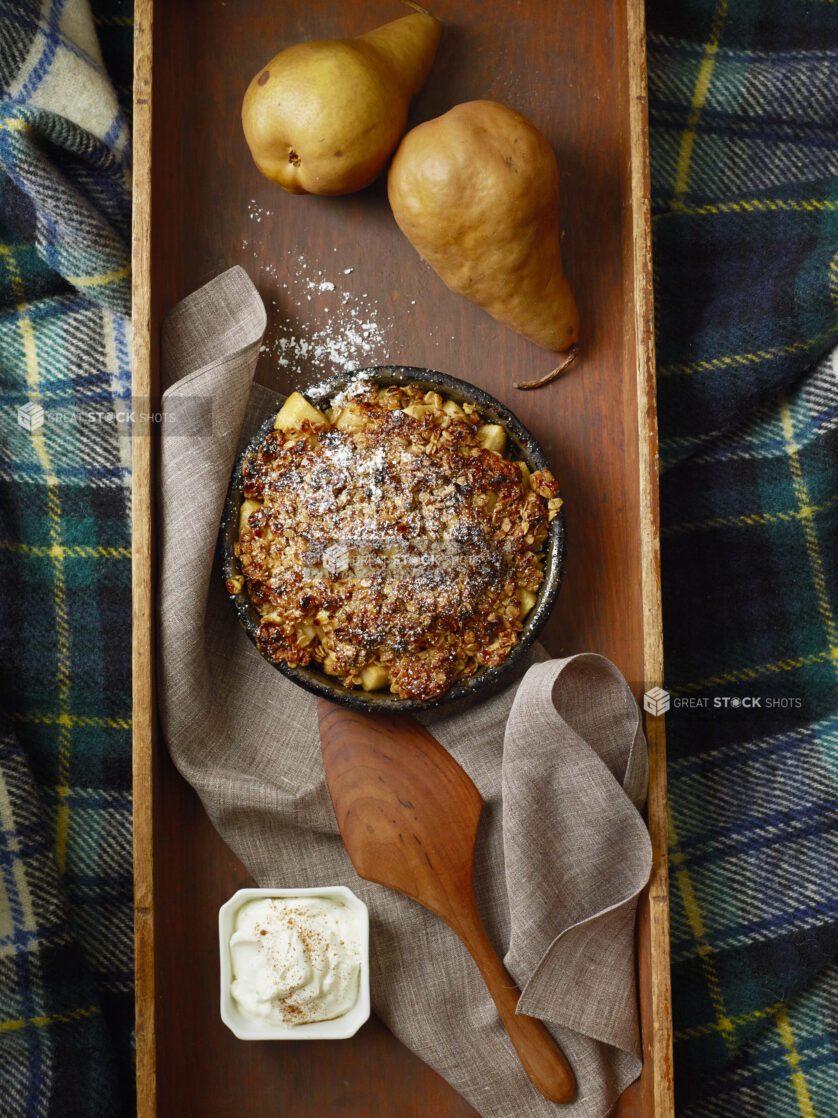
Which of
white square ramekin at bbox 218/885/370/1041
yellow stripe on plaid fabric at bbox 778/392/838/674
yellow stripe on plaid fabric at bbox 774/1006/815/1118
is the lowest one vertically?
yellow stripe on plaid fabric at bbox 774/1006/815/1118

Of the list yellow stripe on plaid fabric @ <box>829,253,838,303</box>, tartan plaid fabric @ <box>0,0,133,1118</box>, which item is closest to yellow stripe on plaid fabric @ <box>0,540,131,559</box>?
tartan plaid fabric @ <box>0,0,133,1118</box>

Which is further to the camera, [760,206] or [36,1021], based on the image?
[760,206]

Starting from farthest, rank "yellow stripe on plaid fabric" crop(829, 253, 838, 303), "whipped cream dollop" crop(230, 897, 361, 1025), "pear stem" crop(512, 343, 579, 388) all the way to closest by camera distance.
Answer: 1. "yellow stripe on plaid fabric" crop(829, 253, 838, 303)
2. "pear stem" crop(512, 343, 579, 388)
3. "whipped cream dollop" crop(230, 897, 361, 1025)

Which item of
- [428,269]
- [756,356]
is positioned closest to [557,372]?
[428,269]

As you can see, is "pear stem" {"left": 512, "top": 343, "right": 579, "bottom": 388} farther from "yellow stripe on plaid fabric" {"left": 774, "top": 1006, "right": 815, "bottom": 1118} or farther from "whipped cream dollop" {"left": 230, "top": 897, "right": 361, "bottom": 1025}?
"yellow stripe on plaid fabric" {"left": 774, "top": 1006, "right": 815, "bottom": 1118}

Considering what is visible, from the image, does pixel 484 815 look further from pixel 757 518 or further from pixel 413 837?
pixel 757 518

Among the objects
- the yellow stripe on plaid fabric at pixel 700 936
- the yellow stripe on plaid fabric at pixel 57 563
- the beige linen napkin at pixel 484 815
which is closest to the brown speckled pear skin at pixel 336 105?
the beige linen napkin at pixel 484 815

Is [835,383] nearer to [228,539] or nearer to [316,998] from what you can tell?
[228,539]

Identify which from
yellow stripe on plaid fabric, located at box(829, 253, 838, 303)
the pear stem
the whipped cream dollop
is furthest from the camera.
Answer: yellow stripe on plaid fabric, located at box(829, 253, 838, 303)

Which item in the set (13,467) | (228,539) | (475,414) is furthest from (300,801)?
(13,467)
